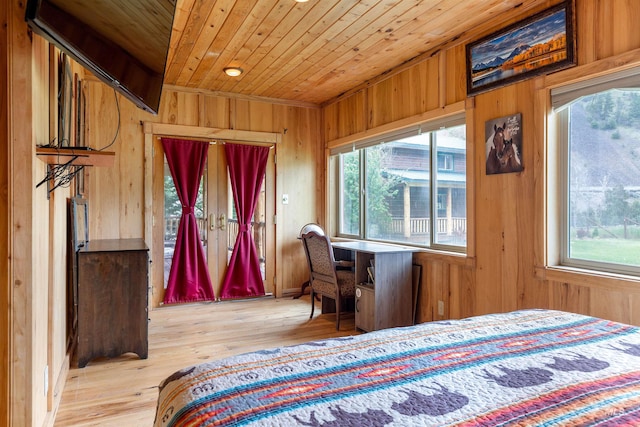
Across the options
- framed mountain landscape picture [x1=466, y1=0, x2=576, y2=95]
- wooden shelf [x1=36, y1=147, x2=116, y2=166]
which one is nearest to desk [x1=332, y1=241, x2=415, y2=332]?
framed mountain landscape picture [x1=466, y1=0, x2=576, y2=95]

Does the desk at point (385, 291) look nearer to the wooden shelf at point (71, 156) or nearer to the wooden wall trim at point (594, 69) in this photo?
the wooden wall trim at point (594, 69)

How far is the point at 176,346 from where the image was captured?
3.31 meters

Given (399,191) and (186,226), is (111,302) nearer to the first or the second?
(186,226)

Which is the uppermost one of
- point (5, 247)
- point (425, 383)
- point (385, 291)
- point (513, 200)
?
point (513, 200)

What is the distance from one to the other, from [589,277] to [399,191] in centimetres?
206

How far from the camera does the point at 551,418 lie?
0.88 meters

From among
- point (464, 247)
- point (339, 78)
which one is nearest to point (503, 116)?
point (464, 247)

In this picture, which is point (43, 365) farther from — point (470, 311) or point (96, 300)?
point (470, 311)

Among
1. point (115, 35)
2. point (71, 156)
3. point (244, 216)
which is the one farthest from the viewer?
point (244, 216)

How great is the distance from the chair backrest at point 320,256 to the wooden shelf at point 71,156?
2.07m

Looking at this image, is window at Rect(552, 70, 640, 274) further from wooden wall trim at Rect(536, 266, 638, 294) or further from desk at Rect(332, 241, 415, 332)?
desk at Rect(332, 241, 415, 332)

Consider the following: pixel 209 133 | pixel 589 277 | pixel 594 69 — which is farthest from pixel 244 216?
pixel 594 69

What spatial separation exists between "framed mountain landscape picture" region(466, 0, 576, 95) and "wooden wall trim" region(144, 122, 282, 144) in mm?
2679

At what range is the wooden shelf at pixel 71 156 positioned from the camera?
1.71 m
